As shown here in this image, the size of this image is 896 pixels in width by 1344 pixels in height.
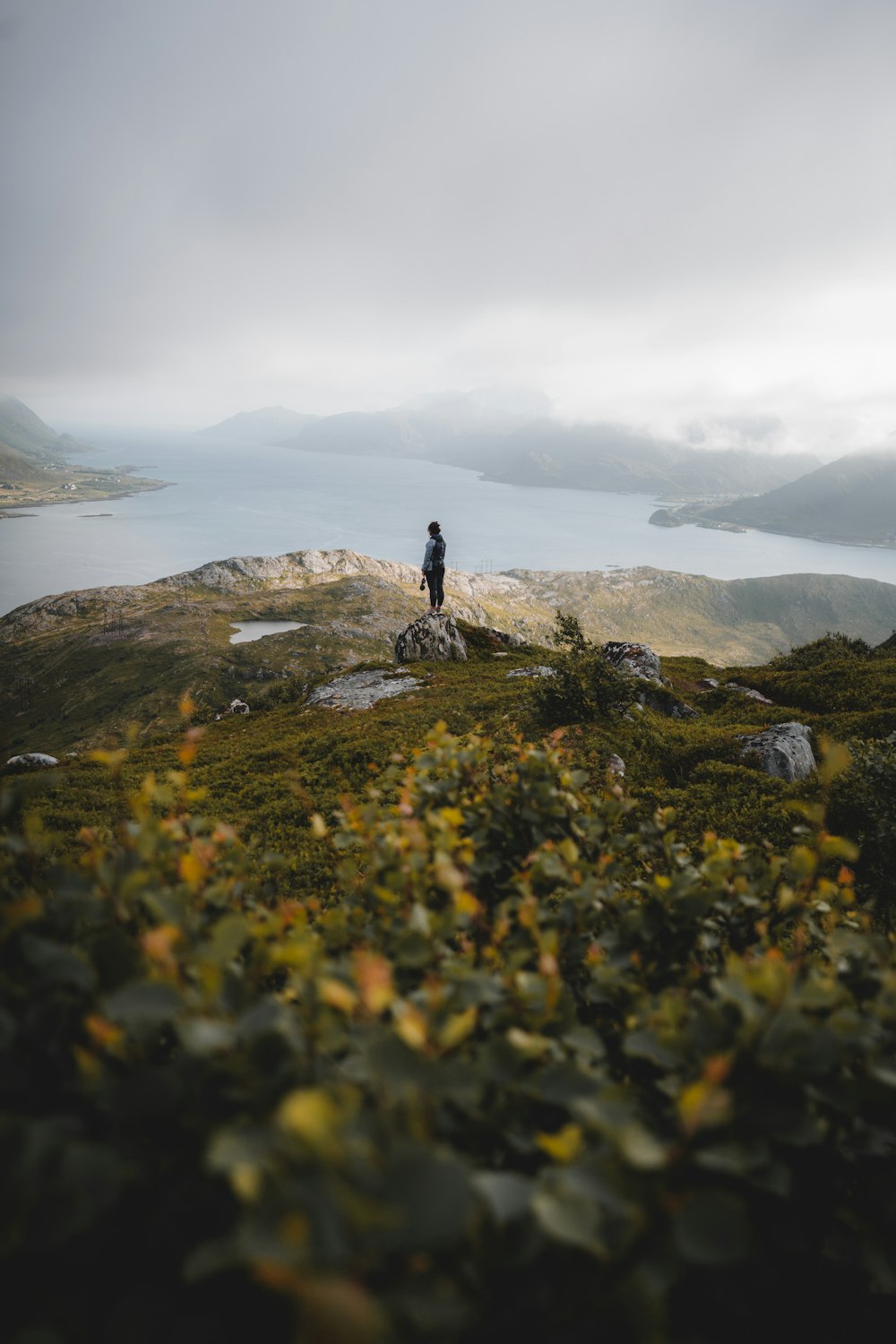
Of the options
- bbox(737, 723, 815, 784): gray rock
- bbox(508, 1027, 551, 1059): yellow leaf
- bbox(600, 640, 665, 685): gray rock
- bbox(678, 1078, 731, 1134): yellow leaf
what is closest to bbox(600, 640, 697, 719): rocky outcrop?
bbox(600, 640, 665, 685): gray rock

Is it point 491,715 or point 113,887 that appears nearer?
point 113,887

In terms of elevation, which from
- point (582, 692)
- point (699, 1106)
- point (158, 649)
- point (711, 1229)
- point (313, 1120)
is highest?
point (313, 1120)

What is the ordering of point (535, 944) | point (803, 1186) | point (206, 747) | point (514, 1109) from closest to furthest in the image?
point (514, 1109) → point (803, 1186) → point (535, 944) → point (206, 747)

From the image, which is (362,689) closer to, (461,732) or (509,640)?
(461,732)

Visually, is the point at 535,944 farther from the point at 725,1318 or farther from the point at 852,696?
the point at 852,696

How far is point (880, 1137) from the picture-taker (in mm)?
1944

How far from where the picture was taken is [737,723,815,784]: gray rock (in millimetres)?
11672

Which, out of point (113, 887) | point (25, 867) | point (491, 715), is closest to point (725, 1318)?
point (113, 887)

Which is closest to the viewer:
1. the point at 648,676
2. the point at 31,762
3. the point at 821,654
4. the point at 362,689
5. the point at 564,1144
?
the point at 564,1144

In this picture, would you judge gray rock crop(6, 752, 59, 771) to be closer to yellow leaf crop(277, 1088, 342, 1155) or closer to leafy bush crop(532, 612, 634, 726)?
leafy bush crop(532, 612, 634, 726)

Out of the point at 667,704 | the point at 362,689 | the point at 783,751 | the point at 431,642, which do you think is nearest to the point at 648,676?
the point at 667,704

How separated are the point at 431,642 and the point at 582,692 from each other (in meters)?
15.8

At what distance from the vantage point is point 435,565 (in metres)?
29.5

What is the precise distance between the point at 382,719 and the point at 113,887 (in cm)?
1573
